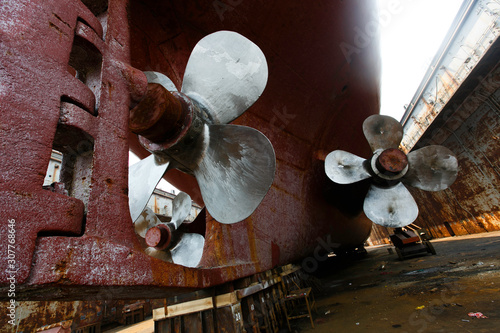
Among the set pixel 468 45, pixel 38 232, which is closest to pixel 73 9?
pixel 38 232

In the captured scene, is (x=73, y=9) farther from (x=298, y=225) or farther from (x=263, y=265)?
(x=298, y=225)

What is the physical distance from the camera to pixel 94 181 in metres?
1.16

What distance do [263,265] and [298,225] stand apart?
1079mm

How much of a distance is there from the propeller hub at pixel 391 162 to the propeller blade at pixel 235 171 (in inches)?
111

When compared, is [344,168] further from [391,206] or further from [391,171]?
[391,206]

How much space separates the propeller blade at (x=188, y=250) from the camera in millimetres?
3711

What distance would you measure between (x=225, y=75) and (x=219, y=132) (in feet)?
1.56

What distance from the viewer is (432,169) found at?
400 centimetres

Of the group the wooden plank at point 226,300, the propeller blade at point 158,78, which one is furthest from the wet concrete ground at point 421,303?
the propeller blade at point 158,78

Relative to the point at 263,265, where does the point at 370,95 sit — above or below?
above

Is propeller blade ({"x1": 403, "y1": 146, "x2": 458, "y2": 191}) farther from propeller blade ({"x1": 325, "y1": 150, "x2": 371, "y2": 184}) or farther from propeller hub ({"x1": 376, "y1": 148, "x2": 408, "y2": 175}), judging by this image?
propeller blade ({"x1": 325, "y1": 150, "x2": 371, "y2": 184})

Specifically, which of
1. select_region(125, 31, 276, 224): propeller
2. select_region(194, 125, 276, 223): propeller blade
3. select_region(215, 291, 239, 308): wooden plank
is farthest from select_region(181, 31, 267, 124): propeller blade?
select_region(215, 291, 239, 308): wooden plank

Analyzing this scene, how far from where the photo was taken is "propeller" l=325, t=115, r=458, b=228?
3.92 m

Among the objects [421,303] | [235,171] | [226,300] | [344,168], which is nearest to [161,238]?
[226,300]
